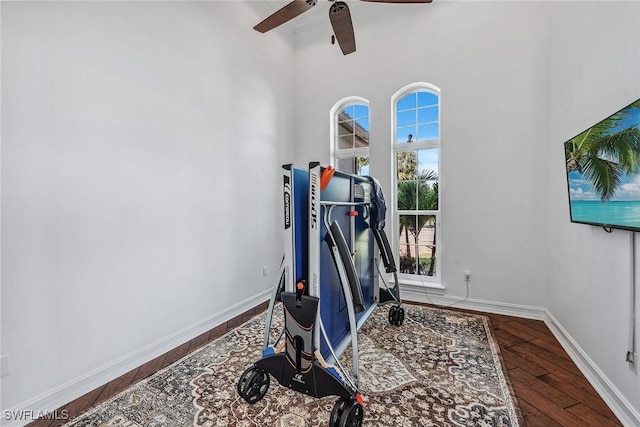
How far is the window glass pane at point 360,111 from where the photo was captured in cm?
411

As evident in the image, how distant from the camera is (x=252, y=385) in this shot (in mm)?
1807

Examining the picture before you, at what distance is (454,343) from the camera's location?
8.34 feet

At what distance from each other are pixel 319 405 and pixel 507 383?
135 cm

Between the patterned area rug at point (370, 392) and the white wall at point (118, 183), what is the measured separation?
46cm

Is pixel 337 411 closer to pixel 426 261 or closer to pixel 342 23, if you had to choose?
pixel 426 261

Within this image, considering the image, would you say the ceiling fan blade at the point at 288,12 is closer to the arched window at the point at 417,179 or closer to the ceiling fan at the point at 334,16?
the ceiling fan at the point at 334,16

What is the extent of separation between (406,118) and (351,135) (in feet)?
2.68

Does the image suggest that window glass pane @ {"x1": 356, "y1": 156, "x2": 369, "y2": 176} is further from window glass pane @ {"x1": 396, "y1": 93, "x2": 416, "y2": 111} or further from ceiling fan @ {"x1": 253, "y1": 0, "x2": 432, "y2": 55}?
ceiling fan @ {"x1": 253, "y1": 0, "x2": 432, "y2": 55}

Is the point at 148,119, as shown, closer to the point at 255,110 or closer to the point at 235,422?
the point at 255,110

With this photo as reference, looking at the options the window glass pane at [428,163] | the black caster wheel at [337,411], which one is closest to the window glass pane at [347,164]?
the window glass pane at [428,163]

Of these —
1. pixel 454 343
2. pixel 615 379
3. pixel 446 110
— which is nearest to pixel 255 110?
pixel 446 110

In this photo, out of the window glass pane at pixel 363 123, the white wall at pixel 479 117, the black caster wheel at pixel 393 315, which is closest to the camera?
the black caster wheel at pixel 393 315

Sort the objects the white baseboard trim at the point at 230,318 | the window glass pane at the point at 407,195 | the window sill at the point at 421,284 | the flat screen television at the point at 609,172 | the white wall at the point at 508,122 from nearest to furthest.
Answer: the flat screen television at the point at 609,172 → the white baseboard trim at the point at 230,318 → the white wall at the point at 508,122 → the window sill at the point at 421,284 → the window glass pane at the point at 407,195

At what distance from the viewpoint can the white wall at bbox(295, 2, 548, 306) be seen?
3.08m
